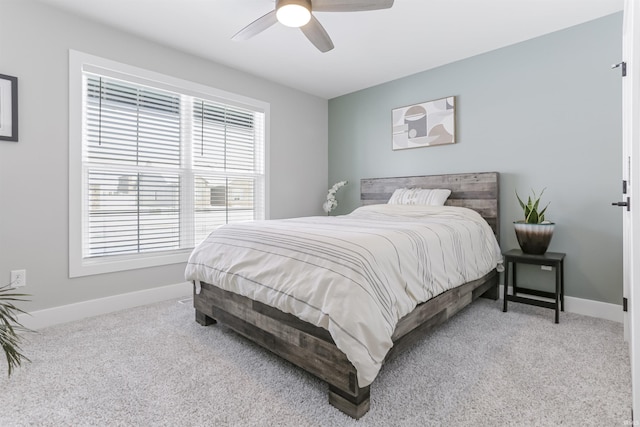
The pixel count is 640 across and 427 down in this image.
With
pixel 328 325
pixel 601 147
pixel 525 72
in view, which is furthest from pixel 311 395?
pixel 525 72

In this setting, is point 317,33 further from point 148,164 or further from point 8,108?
point 8,108

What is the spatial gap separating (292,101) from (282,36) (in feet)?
4.36

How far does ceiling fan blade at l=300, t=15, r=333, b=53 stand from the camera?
2.12 meters

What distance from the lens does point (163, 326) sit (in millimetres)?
2295

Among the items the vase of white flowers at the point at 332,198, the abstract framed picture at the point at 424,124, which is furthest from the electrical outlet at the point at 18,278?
the abstract framed picture at the point at 424,124

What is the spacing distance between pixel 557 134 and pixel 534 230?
0.90 metres

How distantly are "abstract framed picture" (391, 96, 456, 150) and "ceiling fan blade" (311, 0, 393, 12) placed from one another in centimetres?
170

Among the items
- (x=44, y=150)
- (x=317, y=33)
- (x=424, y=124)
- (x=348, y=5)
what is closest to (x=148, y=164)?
(x=44, y=150)

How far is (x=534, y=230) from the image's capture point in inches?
98.2

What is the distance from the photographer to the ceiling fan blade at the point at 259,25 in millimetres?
2075

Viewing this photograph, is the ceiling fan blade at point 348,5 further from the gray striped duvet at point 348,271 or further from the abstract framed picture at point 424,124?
the abstract framed picture at point 424,124

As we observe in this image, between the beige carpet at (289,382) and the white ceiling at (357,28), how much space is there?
2.42 meters

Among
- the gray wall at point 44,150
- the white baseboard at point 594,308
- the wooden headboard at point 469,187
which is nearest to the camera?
the gray wall at point 44,150

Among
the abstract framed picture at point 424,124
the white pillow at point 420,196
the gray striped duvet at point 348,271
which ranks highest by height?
the abstract framed picture at point 424,124
